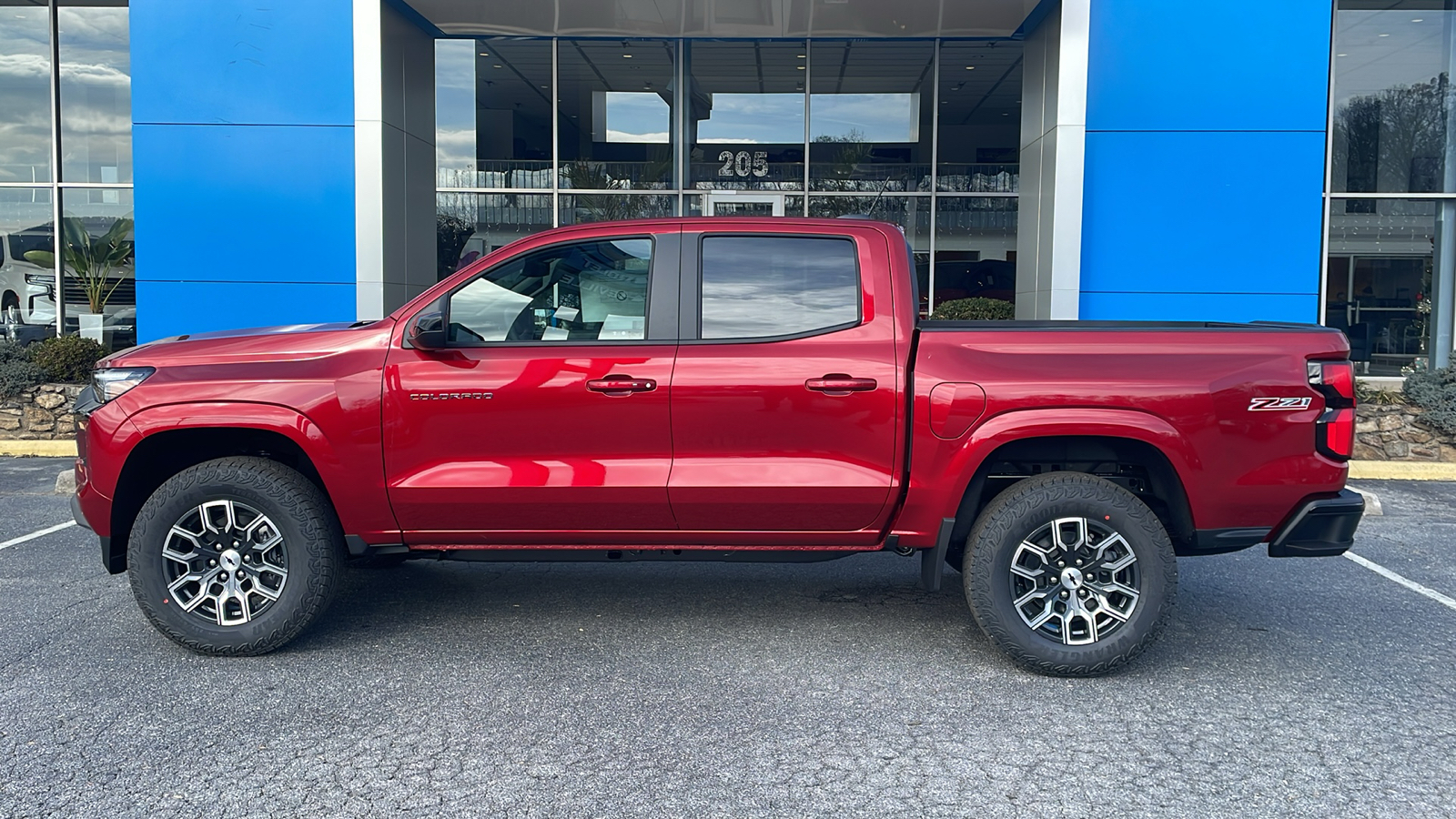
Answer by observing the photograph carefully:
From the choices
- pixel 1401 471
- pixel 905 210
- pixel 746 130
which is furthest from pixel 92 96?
pixel 1401 471

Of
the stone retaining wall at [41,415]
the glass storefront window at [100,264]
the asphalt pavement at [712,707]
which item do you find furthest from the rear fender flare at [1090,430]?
the glass storefront window at [100,264]

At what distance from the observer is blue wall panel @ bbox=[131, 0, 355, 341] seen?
11.8 m

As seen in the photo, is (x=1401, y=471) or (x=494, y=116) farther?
(x=494, y=116)

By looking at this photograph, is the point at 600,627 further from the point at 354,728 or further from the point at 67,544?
the point at 67,544

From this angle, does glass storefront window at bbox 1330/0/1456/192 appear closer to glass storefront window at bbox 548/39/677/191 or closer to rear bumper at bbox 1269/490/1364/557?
glass storefront window at bbox 548/39/677/191

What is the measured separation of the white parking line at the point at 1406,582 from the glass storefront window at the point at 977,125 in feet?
29.5

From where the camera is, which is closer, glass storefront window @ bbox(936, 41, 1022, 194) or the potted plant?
the potted plant

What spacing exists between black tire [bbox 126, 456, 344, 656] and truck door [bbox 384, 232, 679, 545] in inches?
16.4

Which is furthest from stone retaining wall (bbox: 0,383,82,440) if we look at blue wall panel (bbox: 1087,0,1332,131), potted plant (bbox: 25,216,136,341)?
blue wall panel (bbox: 1087,0,1332,131)

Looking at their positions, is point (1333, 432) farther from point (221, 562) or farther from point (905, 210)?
point (905, 210)

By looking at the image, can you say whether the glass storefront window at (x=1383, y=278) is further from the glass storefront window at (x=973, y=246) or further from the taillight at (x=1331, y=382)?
the taillight at (x=1331, y=382)

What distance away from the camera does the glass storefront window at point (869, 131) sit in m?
15.7

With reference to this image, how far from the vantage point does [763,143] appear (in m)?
15.9

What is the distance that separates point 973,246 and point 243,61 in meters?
9.26
